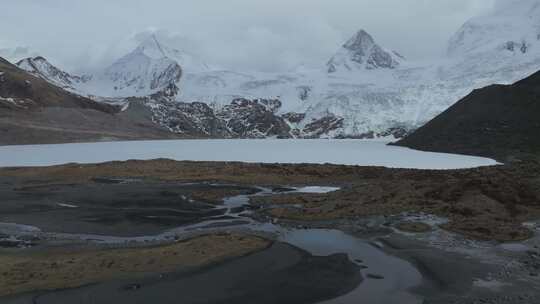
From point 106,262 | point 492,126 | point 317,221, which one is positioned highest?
point 492,126

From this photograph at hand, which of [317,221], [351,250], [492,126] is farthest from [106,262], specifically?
[492,126]

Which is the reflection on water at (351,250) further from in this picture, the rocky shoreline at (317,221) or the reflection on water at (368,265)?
the rocky shoreline at (317,221)

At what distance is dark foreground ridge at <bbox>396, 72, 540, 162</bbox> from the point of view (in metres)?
76.6

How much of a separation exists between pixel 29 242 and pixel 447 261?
72.2 feet

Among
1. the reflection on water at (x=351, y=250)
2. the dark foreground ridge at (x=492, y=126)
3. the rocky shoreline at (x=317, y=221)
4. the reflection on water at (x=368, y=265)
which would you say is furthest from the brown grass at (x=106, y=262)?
the dark foreground ridge at (x=492, y=126)

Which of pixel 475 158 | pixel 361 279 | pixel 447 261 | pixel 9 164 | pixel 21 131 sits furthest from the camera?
pixel 21 131

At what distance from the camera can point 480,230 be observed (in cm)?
2984

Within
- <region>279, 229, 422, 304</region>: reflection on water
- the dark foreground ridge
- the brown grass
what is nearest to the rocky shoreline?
the brown grass

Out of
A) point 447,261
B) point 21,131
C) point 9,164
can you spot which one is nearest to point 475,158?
point 447,261

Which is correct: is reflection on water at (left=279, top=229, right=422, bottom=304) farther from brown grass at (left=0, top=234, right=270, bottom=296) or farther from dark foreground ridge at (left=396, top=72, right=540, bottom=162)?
dark foreground ridge at (left=396, top=72, right=540, bottom=162)

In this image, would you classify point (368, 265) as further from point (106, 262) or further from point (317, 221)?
point (106, 262)

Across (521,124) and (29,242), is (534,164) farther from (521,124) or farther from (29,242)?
(29,242)

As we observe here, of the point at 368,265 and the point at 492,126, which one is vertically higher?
the point at 492,126

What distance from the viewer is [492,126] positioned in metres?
83.7
